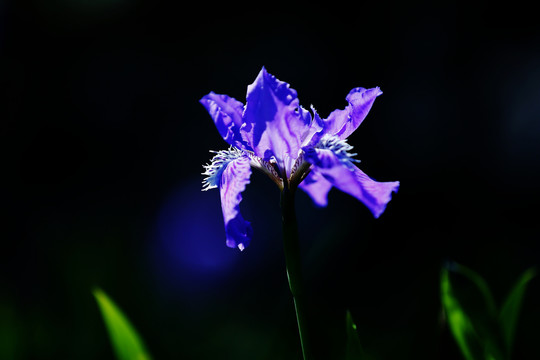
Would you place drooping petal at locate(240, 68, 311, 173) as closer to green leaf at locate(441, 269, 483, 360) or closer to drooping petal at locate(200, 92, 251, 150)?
drooping petal at locate(200, 92, 251, 150)

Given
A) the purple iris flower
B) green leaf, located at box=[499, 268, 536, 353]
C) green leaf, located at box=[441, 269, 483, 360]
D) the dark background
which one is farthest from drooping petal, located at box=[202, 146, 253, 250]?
the dark background

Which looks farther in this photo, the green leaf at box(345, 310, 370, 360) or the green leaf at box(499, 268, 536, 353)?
the green leaf at box(499, 268, 536, 353)

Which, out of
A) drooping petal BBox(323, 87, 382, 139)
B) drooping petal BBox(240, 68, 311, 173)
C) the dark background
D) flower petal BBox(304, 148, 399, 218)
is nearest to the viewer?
flower petal BBox(304, 148, 399, 218)

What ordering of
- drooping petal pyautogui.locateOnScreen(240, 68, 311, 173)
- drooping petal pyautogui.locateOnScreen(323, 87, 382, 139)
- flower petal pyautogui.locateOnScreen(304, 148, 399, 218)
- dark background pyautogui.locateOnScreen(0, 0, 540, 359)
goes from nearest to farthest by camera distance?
1. flower petal pyautogui.locateOnScreen(304, 148, 399, 218)
2. drooping petal pyautogui.locateOnScreen(240, 68, 311, 173)
3. drooping petal pyautogui.locateOnScreen(323, 87, 382, 139)
4. dark background pyautogui.locateOnScreen(0, 0, 540, 359)

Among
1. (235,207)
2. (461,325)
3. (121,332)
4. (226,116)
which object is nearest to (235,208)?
(235,207)

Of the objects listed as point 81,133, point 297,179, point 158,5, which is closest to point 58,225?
point 81,133

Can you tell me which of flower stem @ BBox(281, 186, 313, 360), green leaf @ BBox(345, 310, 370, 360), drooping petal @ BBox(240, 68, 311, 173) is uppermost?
drooping petal @ BBox(240, 68, 311, 173)

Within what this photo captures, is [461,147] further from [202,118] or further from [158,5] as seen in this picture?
[158,5]

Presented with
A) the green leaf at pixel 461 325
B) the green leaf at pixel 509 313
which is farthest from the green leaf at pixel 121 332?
the green leaf at pixel 509 313
